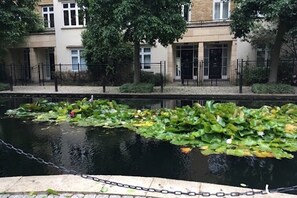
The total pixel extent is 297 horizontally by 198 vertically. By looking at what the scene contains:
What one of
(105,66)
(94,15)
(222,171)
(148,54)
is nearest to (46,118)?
(222,171)

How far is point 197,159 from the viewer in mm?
6070

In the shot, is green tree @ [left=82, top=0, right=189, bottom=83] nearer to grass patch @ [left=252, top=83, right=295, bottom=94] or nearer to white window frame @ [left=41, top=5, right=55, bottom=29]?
grass patch @ [left=252, top=83, right=295, bottom=94]

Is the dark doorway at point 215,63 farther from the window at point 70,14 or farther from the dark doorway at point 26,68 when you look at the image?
the dark doorway at point 26,68

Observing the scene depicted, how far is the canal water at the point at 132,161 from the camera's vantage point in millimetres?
5328

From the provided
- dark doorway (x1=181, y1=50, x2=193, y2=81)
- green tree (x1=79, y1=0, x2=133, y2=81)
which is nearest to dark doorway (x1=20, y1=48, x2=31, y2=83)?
green tree (x1=79, y1=0, x2=133, y2=81)

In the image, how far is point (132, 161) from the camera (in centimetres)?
614

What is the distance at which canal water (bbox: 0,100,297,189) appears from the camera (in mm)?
5328

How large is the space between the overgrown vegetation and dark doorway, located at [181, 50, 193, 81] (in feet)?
46.3

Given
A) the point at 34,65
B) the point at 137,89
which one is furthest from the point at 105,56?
the point at 34,65

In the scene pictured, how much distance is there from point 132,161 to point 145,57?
17.1 m

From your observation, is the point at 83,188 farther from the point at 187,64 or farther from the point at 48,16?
the point at 48,16

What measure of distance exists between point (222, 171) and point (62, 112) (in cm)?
613

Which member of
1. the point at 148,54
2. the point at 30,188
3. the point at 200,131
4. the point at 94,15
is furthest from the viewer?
the point at 148,54

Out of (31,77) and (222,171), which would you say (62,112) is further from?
(31,77)
